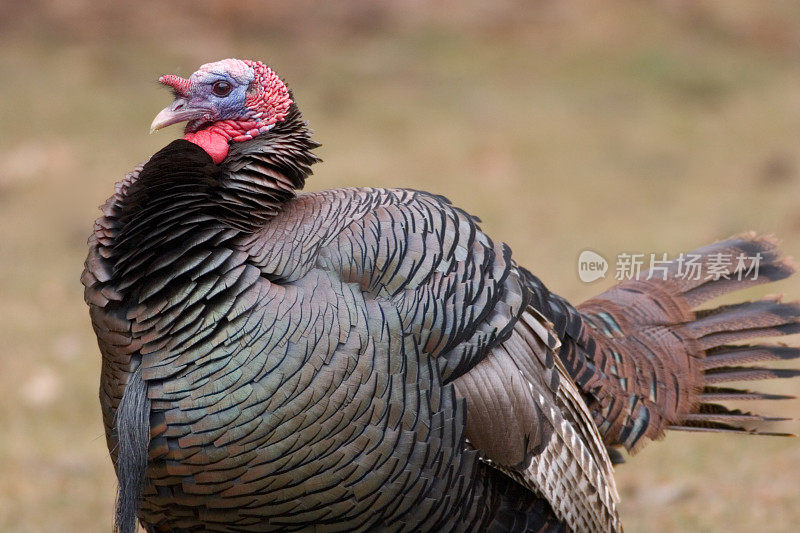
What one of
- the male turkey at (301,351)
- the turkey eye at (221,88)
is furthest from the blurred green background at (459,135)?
the turkey eye at (221,88)

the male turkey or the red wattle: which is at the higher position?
the red wattle

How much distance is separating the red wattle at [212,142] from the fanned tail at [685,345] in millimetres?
1423

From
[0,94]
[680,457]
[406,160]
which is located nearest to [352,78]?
[406,160]

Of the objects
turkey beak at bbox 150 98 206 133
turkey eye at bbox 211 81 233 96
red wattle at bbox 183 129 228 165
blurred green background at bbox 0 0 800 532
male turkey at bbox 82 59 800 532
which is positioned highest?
blurred green background at bbox 0 0 800 532

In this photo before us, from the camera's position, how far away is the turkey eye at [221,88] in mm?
2984

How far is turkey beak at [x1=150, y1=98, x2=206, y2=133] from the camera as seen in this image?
2.93 m

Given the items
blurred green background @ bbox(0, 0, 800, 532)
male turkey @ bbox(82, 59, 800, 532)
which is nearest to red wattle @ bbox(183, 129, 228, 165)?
male turkey @ bbox(82, 59, 800, 532)

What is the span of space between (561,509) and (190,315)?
1.30m

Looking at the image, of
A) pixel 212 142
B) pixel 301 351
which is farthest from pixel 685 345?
pixel 212 142

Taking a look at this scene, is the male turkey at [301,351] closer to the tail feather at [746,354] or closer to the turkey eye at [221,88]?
the turkey eye at [221,88]

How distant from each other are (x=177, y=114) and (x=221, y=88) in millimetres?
150

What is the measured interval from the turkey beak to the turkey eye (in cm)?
7

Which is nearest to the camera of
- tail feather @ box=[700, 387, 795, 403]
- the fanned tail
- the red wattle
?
the red wattle

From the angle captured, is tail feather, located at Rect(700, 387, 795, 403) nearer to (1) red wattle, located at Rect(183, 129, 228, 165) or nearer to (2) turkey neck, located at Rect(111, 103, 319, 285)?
(2) turkey neck, located at Rect(111, 103, 319, 285)
